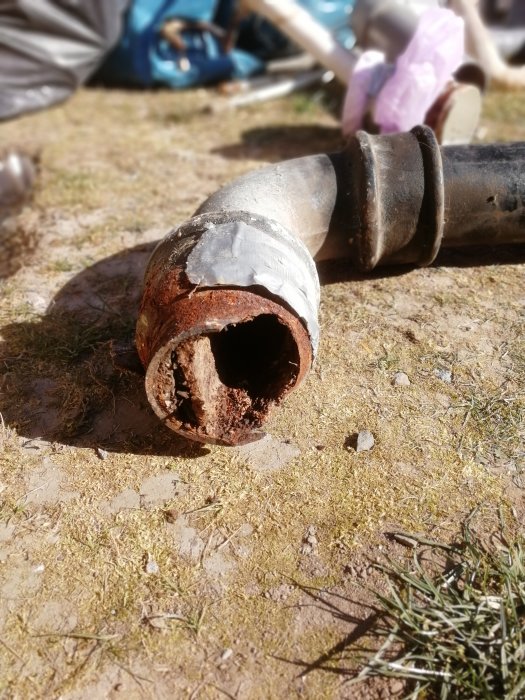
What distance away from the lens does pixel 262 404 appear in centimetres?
206

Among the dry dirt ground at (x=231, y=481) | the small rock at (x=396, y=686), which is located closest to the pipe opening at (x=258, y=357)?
the dry dirt ground at (x=231, y=481)

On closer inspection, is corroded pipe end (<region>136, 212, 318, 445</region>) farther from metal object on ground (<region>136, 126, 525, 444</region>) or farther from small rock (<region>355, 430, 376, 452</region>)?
small rock (<region>355, 430, 376, 452</region>)

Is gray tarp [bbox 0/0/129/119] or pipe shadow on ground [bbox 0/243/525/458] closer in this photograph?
pipe shadow on ground [bbox 0/243/525/458]

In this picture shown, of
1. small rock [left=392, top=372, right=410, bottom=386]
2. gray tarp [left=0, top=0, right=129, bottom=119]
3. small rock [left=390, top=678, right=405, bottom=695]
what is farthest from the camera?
gray tarp [left=0, top=0, right=129, bottom=119]

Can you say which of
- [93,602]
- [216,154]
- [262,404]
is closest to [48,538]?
[93,602]

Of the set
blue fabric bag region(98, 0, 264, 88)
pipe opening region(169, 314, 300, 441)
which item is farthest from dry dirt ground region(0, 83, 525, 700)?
blue fabric bag region(98, 0, 264, 88)

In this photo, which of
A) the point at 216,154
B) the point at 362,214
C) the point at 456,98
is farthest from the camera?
the point at 216,154

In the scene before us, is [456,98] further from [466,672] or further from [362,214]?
[466,672]

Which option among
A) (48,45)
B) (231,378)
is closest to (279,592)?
(231,378)

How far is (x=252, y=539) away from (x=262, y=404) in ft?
1.36

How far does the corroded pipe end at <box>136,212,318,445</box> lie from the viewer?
5.97 ft

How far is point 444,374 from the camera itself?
2.36 m

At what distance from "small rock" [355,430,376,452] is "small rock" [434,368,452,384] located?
38cm

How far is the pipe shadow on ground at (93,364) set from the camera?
86.7 inches
